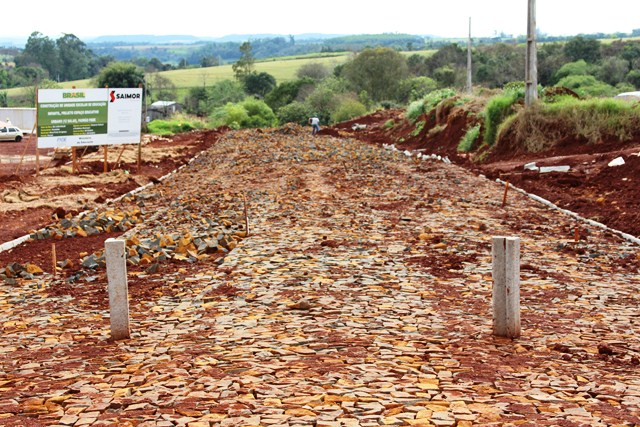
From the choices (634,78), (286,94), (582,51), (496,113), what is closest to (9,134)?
(496,113)

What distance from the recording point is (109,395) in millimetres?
6047

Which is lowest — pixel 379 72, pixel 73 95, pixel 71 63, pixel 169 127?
pixel 169 127

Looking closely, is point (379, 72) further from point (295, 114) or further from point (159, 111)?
point (159, 111)

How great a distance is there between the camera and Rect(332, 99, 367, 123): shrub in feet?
230

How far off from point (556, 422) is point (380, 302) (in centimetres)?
360

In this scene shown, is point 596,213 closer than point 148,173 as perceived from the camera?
Yes

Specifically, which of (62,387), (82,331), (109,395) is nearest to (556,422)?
(109,395)

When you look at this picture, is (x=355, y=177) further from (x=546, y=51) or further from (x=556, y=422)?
(x=546, y=51)

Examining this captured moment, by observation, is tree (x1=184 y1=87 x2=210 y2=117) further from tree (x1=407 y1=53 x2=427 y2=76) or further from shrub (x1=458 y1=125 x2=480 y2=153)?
shrub (x1=458 y1=125 x2=480 y2=153)

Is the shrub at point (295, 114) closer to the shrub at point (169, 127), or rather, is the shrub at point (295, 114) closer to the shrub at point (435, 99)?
the shrub at point (169, 127)

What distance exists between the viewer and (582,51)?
8112 centimetres

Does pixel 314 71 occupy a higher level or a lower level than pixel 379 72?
higher

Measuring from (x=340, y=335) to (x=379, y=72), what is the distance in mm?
84553

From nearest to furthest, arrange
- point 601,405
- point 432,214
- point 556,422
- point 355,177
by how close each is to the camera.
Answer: point 556,422, point 601,405, point 432,214, point 355,177
